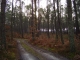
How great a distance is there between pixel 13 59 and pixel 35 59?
Answer: 2287 millimetres

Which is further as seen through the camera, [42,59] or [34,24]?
[34,24]

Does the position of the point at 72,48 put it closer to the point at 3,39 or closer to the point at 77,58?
the point at 77,58

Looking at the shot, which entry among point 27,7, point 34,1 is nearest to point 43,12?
point 27,7

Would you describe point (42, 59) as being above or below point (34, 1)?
below

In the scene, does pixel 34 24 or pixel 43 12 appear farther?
pixel 43 12

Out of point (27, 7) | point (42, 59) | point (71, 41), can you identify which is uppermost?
point (27, 7)

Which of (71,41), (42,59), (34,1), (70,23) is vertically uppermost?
(34,1)

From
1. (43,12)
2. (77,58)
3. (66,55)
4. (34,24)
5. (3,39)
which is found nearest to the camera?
(77,58)

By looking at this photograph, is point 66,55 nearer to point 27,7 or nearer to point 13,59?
point 13,59

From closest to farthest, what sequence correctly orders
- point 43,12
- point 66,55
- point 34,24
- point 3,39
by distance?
1. point 66,55
2. point 3,39
3. point 34,24
4. point 43,12

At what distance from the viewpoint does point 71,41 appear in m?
16.2

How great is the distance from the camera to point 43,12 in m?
68.9

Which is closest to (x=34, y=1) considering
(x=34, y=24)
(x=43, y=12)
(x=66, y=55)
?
(x=34, y=24)

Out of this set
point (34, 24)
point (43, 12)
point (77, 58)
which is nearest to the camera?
point (77, 58)
